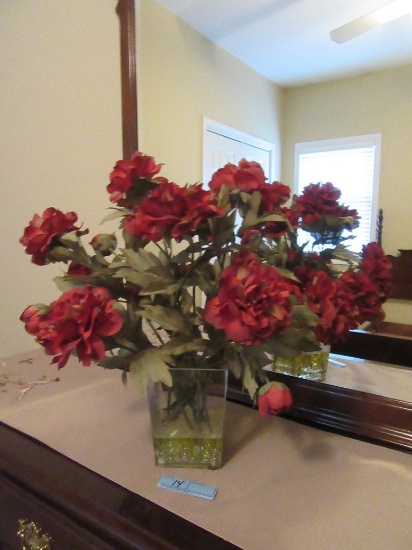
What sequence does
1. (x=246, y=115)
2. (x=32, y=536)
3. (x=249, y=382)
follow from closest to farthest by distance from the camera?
(x=249, y=382)
(x=32, y=536)
(x=246, y=115)

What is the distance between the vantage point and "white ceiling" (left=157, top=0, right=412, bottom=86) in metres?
0.82

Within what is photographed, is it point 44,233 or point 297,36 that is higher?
point 297,36

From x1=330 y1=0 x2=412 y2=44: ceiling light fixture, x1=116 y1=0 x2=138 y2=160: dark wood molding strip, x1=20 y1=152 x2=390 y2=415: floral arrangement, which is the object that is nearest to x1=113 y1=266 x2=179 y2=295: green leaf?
x1=20 y1=152 x2=390 y2=415: floral arrangement

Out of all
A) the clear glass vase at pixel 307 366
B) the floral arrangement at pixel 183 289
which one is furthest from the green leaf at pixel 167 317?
the clear glass vase at pixel 307 366

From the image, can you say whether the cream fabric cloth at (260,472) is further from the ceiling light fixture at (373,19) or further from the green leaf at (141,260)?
the ceiling light fixture at (373,19)

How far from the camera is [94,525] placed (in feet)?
1.84

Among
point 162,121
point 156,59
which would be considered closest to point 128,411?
point 162,121

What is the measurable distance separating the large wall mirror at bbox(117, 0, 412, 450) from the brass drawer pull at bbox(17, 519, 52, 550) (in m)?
0.41

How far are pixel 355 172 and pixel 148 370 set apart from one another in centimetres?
59

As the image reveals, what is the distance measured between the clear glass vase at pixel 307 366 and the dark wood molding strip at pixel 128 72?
32.7 inches

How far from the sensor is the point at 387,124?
83 centimetres

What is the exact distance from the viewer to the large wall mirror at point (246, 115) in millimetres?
766

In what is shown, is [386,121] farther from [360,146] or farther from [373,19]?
[373,19]

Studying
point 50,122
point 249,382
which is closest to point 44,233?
point 249,382
